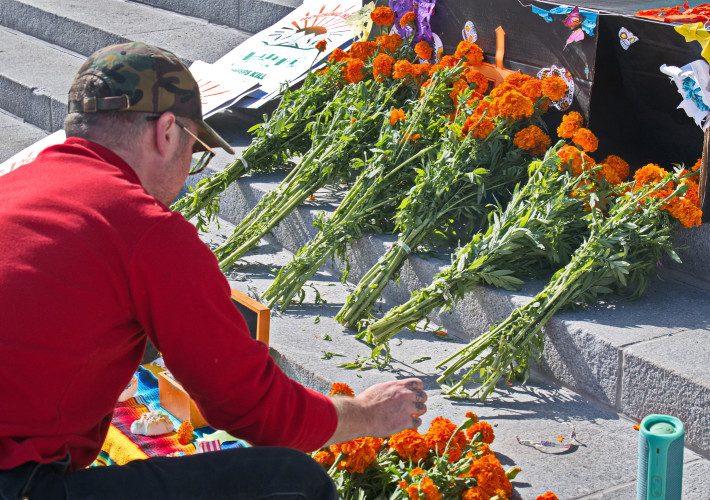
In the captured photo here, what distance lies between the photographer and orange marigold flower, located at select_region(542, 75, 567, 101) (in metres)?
3.75

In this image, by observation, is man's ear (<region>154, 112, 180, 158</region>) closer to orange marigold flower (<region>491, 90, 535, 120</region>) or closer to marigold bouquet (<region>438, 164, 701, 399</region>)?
marigold bouquet (<region>438, 164, 701, 399</region>)

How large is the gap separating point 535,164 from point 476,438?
4.41ft

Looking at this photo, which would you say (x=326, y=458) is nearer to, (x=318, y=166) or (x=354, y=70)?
(x=318, y=166)

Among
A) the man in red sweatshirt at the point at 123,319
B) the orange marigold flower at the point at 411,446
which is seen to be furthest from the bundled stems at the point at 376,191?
the man in red sweatshirt at the point at 123,319

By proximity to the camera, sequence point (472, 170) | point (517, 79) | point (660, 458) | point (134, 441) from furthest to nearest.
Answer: point (517, 79)
point (472, 170)
point (134, 441)
point (660, 458)

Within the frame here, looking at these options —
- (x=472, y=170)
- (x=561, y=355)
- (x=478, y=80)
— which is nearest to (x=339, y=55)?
(x=478, y=80)

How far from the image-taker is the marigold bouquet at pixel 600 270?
3006mm

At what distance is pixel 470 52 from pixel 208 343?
2.81 metres

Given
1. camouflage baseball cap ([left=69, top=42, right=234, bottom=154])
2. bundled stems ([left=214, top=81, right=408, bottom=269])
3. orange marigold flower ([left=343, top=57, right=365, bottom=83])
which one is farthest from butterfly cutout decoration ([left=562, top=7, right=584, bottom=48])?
camouflage baseball cap ([left=69, top=42, right=234, bottom=154])

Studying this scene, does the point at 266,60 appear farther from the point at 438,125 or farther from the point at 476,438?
the point at 476,438

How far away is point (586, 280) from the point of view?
307 cm

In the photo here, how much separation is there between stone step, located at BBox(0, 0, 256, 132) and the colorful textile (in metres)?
3.40

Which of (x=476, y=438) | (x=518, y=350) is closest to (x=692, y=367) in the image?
(x=518, y=350)

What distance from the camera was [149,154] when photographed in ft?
6.08
